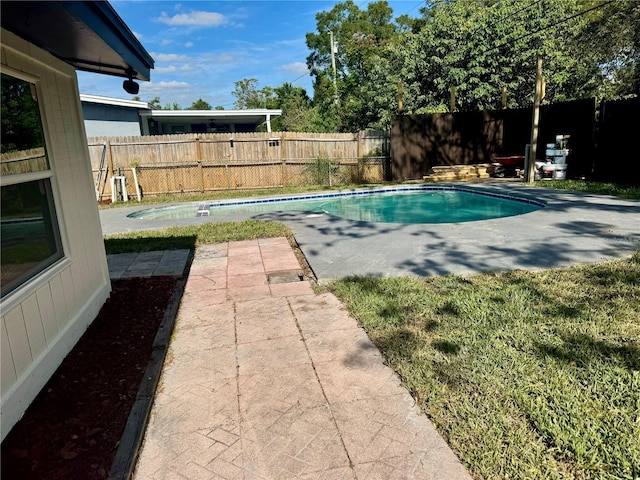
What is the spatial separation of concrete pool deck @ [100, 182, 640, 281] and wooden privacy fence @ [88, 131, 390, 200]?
5.04 metres

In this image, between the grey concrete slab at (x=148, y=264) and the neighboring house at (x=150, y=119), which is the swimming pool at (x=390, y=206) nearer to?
the grey concrete slab at (x=148, y=264)

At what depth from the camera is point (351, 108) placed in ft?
69.6

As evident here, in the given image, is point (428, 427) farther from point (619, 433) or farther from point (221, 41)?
point (221, 41)

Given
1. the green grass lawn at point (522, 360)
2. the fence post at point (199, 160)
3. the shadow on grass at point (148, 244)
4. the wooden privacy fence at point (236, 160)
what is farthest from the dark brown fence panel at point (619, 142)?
the fence post at point (199, 160)

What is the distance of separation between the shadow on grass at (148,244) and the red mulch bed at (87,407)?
2.38 metres

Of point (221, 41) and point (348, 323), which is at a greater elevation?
point (221, 41)

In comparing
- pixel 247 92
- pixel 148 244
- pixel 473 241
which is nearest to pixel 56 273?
pixel 148 244

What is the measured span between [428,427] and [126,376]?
6.04ft

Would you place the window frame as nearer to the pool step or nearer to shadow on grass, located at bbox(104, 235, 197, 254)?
shadow on grass, located at bbox(104, 235, 197, 254)

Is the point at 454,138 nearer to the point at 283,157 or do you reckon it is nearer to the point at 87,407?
the point at 283,157

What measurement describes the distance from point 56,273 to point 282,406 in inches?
71.6

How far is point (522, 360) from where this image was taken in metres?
2.45

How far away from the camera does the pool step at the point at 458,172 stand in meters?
13.3

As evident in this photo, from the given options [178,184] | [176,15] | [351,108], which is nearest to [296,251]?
[178,184]
